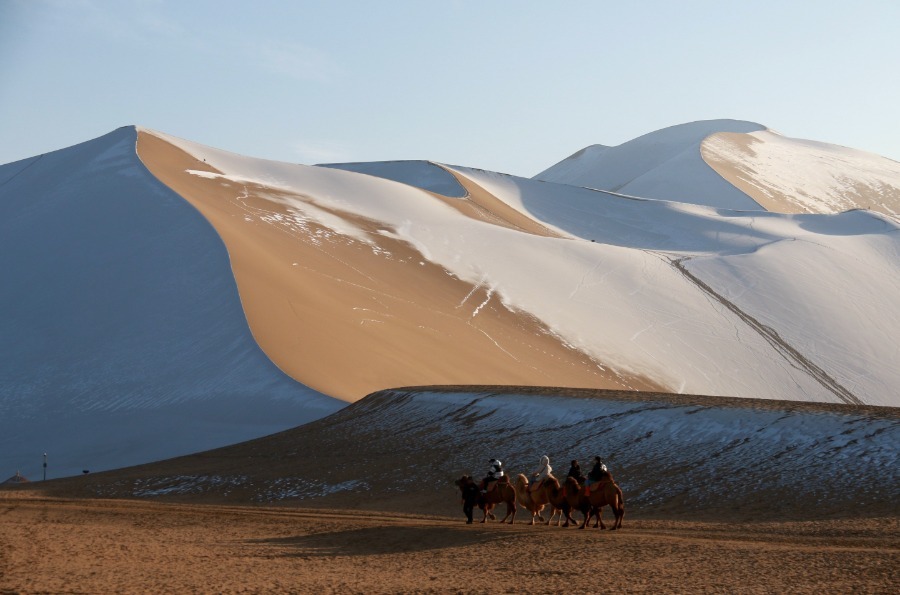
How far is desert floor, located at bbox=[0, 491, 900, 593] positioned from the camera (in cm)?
1218

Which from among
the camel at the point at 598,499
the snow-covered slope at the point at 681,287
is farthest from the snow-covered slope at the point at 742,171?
the camel at the point at 598,499

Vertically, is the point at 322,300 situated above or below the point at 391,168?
below

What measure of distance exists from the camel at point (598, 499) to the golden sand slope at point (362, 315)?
50.8 ft

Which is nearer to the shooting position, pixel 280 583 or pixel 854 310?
pixel 280 583

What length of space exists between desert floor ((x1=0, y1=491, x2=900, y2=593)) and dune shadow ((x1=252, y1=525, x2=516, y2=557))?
3 centimetres

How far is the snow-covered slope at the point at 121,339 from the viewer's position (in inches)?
1243

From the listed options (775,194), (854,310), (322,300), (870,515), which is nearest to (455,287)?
(322,300)

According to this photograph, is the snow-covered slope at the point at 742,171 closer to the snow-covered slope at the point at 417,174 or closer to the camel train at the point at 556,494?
the snow-covered slope at the point at 417,174

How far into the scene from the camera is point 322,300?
41.2 m

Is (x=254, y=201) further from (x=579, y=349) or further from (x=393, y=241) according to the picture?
(x=579, y=349)

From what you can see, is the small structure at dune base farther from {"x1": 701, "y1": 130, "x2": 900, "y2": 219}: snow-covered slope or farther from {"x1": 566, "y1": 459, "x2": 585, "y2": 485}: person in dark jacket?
{"x1": 701, "y1": 130, "x2": 900, "y2": 219}: snow-covered slope

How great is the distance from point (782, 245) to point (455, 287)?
26761mm

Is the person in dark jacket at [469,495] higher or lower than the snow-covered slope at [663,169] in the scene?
lower

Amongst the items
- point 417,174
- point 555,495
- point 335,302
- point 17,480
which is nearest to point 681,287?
point 335,302
